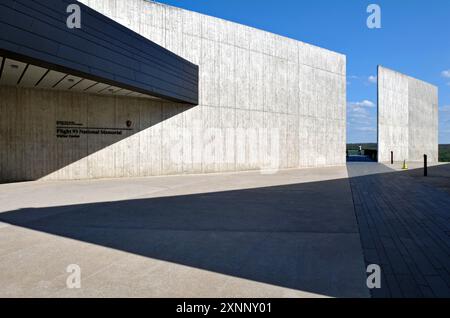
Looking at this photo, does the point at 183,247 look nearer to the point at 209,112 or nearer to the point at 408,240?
the point at 408,240

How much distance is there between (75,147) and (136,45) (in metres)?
6.19

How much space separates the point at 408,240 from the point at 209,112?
14933mm

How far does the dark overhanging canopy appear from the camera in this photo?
859cm

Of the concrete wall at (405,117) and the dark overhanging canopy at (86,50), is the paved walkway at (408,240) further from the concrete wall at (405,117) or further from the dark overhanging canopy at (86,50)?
the concrete wall at (405,117)

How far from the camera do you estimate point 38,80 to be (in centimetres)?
1243

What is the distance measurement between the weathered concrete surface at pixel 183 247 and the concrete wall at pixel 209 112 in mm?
6599

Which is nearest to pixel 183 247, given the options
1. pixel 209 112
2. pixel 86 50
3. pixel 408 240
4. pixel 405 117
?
pixel 408 240

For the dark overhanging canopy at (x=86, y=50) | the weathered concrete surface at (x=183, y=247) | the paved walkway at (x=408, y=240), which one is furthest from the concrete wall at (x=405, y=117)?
the weathered concrete surface at (x=183, y=247)

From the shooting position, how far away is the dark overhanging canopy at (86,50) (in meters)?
8.59

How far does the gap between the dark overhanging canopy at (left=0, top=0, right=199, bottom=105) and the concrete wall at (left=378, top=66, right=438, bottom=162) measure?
2278 cm

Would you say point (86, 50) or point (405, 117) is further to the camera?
point (405, 117)

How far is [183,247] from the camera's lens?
193 inches

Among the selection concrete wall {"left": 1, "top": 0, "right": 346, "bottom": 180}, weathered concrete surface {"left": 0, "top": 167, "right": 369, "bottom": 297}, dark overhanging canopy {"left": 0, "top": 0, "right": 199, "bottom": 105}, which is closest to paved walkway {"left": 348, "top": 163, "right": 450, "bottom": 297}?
weathered concrete surface {"left": 0, "top": 167, "right": 369, "bottom": 297}

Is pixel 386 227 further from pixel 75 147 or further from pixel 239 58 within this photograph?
pixel 239 58
